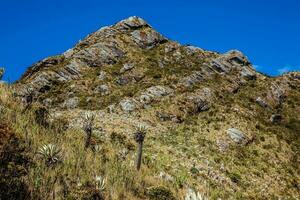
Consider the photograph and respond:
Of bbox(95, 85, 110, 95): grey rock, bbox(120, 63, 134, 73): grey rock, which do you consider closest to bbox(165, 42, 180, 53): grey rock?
bbox(120, 63, 134, 73): grey rock

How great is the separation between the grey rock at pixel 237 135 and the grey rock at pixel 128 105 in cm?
1536

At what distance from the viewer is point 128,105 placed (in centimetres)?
6475

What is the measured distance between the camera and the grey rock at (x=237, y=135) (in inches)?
2462

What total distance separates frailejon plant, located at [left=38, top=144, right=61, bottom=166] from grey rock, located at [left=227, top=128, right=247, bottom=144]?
175 feet

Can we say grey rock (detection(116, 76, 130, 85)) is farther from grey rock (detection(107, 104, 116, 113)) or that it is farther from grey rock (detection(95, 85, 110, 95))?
grey rock (detection(107, 104, 116, 113))

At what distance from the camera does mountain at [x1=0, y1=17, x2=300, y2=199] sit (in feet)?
164

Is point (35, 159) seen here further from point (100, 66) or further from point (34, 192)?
point (100, 66)

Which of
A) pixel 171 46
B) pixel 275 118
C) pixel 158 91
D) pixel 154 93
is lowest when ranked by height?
pixel 154 93

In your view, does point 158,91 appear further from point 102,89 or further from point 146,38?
point 146,38

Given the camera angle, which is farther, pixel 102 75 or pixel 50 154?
pixel 102 75

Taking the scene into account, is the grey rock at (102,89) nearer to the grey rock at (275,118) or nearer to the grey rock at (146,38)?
the grey rock at (146,38)

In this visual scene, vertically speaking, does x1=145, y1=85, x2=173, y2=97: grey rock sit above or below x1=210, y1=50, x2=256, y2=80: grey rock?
below

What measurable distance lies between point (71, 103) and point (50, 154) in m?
57.2

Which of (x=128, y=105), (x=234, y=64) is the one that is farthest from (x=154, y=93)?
(x=234, y=64)
